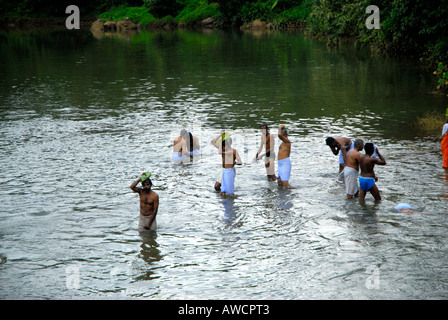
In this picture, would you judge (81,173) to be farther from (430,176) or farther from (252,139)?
(430,176)

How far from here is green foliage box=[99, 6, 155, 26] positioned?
230 feet

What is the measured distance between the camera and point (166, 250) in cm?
932

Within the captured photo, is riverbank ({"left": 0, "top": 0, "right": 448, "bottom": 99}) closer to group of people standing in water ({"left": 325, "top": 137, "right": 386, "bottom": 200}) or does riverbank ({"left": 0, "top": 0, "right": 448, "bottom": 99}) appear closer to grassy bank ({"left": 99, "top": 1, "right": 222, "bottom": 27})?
grassy bank ({"left": 99, "top": 1, "right": 222, "bottom": 27})

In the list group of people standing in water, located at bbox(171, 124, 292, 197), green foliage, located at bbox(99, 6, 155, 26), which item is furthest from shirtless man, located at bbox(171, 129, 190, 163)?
green foliage, located at bbox(99, 6, 155, 26)

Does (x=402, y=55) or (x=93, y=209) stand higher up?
(x=402, y=55)

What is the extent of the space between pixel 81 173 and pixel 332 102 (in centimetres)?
1162

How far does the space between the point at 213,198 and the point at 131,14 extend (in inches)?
2539

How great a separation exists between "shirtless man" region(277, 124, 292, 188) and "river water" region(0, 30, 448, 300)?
1.07 ft

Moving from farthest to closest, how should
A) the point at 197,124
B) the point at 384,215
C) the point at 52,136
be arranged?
1. the point at 197,124
2. the point at 52,136
3. the point at 384,215

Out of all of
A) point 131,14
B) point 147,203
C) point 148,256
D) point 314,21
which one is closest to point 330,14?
point 314,21

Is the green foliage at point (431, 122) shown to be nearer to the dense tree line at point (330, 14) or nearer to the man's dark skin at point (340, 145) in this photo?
the dense tree line at point (330, 14)

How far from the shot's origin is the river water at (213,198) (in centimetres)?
830
